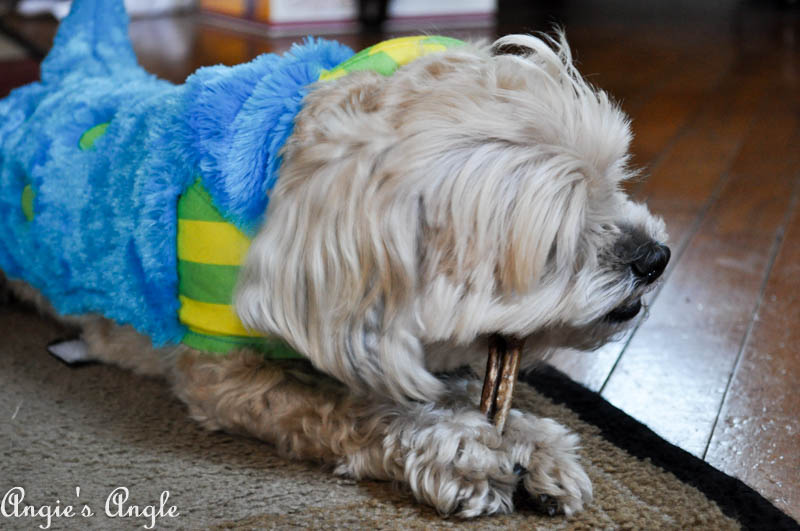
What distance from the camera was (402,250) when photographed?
1160mm

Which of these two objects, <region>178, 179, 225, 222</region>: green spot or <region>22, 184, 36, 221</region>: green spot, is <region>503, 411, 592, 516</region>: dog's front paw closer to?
<region>178, 179, 225, 222</region>: green spot

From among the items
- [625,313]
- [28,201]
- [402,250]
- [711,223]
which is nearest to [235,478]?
[402,250]

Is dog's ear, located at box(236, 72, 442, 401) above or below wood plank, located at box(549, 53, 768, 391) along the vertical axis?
above

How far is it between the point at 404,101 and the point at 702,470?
2.16ft

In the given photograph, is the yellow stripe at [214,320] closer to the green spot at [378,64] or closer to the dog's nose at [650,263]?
the green spot at [378,64]

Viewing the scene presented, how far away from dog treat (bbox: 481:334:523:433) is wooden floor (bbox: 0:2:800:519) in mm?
328

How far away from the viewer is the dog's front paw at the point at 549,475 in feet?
3.99

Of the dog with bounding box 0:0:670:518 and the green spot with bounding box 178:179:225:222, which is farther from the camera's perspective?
the green spot with bounding box 178:179:225:222

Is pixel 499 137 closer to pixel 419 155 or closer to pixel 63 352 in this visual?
pixel 419 155

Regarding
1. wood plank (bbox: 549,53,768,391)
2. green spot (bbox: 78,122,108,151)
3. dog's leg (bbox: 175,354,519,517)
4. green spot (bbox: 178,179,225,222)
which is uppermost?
green spot (bbox: 178,179,225,222)

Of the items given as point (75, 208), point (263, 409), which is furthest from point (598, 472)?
point (75, 208)

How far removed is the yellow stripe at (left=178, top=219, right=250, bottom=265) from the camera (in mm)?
1336

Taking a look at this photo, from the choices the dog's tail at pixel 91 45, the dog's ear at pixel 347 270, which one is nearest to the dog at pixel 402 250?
the dog's ear at pixel 347 270

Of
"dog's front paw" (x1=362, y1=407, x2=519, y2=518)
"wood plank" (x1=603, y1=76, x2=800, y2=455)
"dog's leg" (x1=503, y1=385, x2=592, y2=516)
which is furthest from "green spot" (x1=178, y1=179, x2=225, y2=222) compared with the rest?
"wood plank" (x1=603, y1=76, x2=800, y2=455)
